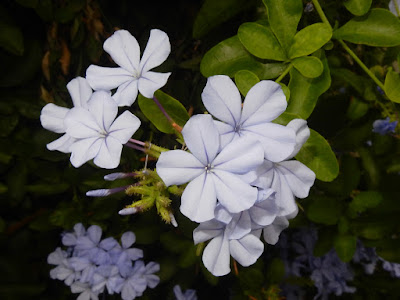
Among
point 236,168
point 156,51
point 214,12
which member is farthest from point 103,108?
point 214,12

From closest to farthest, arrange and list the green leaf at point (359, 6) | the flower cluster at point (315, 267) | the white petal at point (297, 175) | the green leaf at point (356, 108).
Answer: the white petal at point (297, 175)
the green leaf at point (359, 6)
the green leaf at point (356, 108)
the flower cluster at point (315, 267)

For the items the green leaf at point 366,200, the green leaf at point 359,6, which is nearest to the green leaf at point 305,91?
the green leaf at point 359,6

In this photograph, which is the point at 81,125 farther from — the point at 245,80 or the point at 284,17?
the point at 284,17

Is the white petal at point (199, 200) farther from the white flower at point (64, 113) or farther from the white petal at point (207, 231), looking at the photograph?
the white flower at point (64, 113)

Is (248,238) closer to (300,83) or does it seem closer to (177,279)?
(300,83)

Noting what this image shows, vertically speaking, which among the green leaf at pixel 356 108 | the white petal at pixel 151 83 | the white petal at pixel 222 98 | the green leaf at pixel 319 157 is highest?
the white petal at pixel 151 83

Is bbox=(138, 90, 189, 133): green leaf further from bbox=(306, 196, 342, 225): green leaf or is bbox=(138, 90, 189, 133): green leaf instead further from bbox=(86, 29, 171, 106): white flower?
bbox=(306, 196, 342, 225): green leaf
